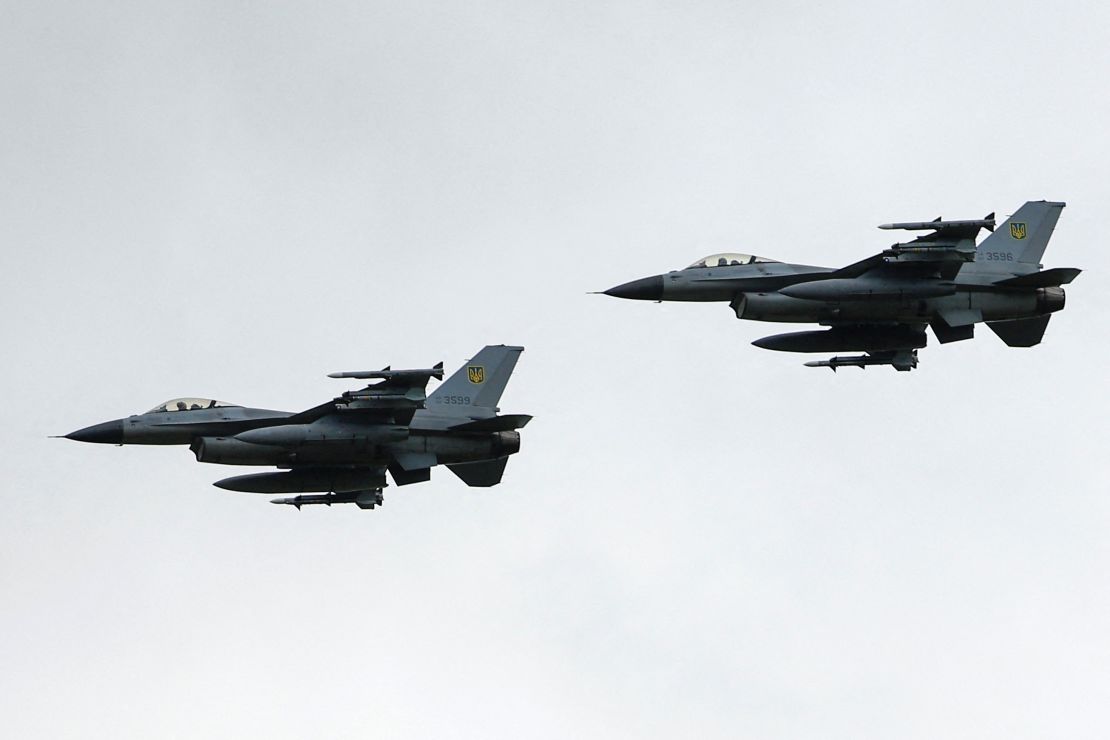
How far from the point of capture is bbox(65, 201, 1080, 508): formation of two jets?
67000 mm

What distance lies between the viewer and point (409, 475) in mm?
70125

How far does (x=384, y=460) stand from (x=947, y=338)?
16.9 metres

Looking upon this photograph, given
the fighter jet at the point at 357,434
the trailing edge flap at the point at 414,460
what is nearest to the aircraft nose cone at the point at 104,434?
the fighter jet at the point at 357,434

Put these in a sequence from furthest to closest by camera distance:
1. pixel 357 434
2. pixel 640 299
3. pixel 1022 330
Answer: pixel 1022 330 < pixel 640 299 < pixel 357 434

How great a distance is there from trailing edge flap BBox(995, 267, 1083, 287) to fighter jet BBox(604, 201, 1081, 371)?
0.10 ft

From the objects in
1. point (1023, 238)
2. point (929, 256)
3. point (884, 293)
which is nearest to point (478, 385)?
point (884, 293)

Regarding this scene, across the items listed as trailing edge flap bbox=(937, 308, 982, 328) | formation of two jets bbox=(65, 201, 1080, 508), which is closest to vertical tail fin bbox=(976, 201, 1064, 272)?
formation of two jets bbox=(65, 201, 1080, 508)

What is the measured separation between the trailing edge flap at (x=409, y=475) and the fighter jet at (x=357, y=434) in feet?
0.10

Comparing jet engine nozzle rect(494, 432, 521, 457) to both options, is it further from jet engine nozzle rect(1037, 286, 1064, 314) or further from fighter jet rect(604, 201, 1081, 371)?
jet engine nozzle rect(1037, 286, 1064, 314)

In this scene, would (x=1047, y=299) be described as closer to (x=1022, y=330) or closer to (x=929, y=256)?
(x=1022, y=330)

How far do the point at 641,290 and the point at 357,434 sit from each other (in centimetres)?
940

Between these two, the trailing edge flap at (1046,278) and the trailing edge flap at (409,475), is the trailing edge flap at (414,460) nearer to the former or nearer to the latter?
the trailing edge flap at (409,475)

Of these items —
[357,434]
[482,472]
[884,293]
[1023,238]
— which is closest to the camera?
[357,434]

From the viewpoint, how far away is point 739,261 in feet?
230
